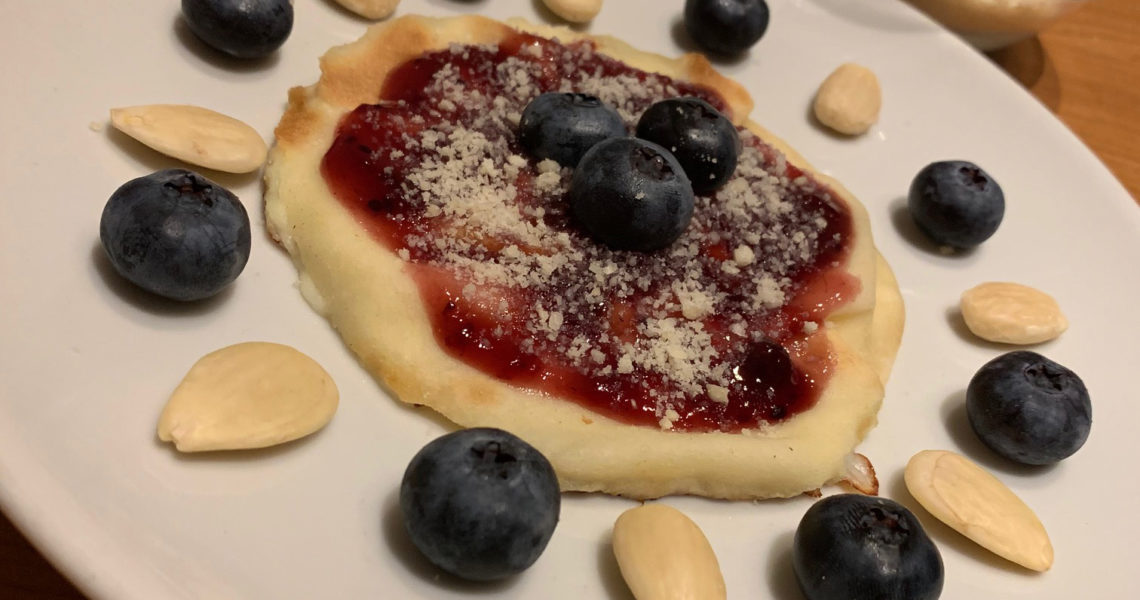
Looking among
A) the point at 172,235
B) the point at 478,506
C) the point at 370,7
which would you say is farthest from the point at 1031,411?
the point at 370,7

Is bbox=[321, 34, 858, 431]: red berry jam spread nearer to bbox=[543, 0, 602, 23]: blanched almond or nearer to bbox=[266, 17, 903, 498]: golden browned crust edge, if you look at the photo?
bbox=[266, 17, 903, 498]: golden browned crust edge

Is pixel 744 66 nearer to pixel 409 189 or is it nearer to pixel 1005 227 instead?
pixel 1005 227

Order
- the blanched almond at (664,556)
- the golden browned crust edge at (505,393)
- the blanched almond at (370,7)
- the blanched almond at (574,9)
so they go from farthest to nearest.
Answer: the blanched almond at (574,9) < the blanched almond at (370,7) < the golden browned crust edge at (505,393) < the blanched almond at (664,556)

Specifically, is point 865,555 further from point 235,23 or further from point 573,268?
point 235,23

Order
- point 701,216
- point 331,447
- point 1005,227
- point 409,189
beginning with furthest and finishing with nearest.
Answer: point 1005,227 → point 701,216 → point 409,189 → point 331,447

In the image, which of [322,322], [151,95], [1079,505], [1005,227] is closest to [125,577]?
[322,322]

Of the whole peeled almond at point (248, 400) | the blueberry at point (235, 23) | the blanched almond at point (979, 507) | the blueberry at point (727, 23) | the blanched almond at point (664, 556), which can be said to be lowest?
the blanched almond at point (979, 507)

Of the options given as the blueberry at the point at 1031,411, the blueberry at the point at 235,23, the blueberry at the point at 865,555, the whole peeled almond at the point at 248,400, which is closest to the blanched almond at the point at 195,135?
the blueberry at the point at 235,23

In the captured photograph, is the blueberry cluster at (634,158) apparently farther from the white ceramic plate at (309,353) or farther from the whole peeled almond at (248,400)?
the whole peeled almond at (248,400)
